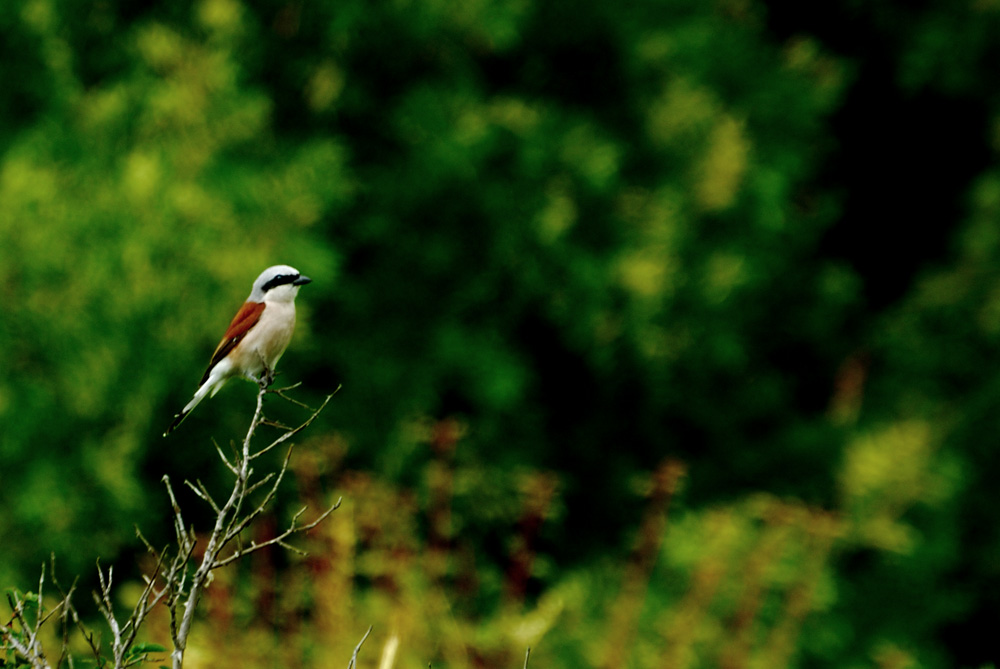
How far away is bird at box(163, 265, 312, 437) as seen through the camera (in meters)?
2.04

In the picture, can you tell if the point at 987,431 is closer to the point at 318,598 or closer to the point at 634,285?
the point at 634,285

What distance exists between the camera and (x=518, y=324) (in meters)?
6.39

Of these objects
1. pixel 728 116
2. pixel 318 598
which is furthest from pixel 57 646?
pixel 728 116

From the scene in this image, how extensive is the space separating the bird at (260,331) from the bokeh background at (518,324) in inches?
44.4

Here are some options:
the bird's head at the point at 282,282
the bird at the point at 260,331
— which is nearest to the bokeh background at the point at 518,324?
the bird at the point at 260,331

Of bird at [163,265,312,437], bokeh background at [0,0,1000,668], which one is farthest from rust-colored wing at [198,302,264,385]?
bokeh background at [0,0,1000,668]

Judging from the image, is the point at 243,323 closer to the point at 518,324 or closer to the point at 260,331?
the point at 260,331

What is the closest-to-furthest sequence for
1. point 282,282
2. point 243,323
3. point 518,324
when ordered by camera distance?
point 282,282 → point 243,323 → point 518,324

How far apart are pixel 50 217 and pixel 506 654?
297cm

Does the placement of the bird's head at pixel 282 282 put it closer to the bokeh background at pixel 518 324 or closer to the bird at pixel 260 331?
the bird at pixel 260 331

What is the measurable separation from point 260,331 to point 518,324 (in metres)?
4.33

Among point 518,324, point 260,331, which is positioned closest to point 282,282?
point 260,331

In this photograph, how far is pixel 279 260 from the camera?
4.65 meters

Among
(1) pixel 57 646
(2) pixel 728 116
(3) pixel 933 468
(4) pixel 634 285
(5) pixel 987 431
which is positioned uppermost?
(5) pixel 987 431
